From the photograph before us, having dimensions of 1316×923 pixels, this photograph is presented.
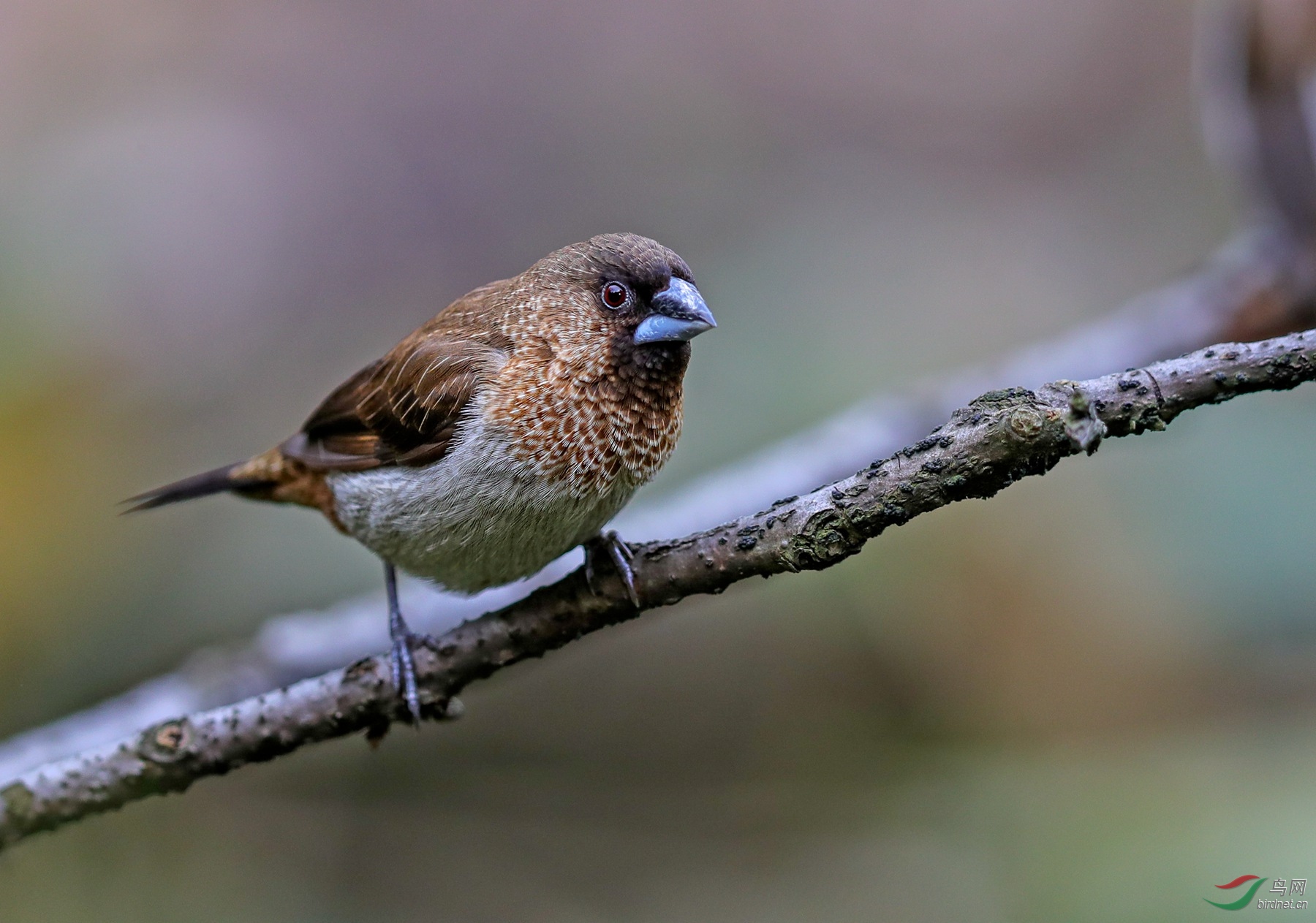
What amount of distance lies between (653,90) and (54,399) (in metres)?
4.60

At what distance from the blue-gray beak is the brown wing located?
452 millimetres

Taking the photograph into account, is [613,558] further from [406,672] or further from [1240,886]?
[1240,886]

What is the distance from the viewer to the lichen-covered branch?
5.96ft

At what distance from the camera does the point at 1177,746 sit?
3674 millimetres

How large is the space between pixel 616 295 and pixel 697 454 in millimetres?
2509

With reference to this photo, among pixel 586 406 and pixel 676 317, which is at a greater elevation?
pixel 676 317

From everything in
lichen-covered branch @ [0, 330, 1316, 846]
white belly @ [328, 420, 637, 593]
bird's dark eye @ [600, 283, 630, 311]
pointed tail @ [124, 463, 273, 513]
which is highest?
pointed tail @ [124, 463, 273, 513]

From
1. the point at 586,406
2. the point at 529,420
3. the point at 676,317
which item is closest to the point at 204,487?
the point at 529,420

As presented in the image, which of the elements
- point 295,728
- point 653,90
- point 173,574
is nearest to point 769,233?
point 653,90

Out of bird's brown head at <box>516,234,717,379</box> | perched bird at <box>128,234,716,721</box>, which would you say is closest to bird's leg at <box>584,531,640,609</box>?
perched bird at <box>128,234,716,721</box>

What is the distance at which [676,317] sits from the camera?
2.62m

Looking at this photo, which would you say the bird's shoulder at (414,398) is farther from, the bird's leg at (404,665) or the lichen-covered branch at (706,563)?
the lichen-covered branch at (706,563)

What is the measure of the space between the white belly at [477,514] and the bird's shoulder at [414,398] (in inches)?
3.3

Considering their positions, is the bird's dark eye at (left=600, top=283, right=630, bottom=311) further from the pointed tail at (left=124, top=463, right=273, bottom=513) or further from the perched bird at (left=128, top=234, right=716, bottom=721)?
the pointed tail at (left=124, top=463, right=273, bottom=513)
